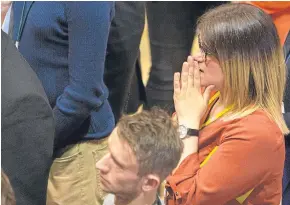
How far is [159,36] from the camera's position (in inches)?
115

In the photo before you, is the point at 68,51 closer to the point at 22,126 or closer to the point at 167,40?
the point at 22,126

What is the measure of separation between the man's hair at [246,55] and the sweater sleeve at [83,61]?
0.95 feet

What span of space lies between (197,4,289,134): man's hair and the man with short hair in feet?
0.89

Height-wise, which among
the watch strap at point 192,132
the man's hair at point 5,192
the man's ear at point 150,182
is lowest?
the man's ear at point 150,182

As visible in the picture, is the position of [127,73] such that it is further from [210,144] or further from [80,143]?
[210,144]

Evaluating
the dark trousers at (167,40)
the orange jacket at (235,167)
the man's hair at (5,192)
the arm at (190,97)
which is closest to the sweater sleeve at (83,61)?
the arm at (190,97)

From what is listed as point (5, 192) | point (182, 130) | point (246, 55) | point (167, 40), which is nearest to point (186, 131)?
point (182, 130)

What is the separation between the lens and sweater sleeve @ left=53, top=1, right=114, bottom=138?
5.59 ft

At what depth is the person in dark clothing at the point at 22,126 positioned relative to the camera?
1.39 metres

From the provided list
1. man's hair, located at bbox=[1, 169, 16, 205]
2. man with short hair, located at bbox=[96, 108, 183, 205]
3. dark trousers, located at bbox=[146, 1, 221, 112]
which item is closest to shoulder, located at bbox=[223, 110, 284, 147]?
man with short hair, located at bbox=[96, 108, 183, 205]

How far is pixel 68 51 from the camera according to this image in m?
1.78

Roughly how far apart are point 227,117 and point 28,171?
52 centimetres

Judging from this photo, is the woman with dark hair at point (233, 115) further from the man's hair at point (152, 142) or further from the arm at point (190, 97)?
the man's hair at point (152, 142)

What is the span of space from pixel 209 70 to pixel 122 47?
0.55 metres
